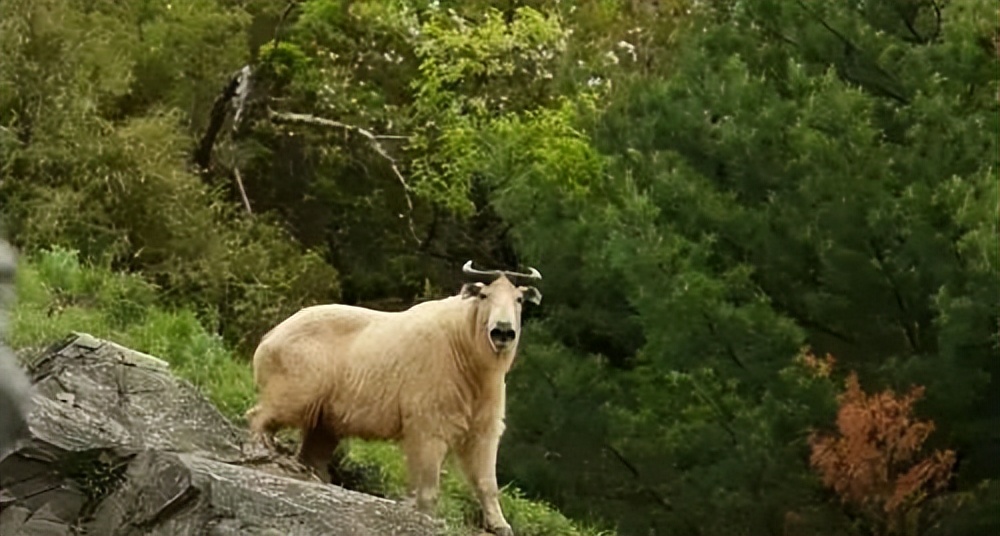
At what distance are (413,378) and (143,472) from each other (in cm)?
91

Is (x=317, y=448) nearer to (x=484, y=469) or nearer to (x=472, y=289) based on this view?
(x=484, y=469)

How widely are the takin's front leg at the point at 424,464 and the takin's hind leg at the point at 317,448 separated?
38 cm

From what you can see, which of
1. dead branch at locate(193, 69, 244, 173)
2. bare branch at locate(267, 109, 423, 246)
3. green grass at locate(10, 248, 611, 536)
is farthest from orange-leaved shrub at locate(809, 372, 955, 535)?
dead branch at locate(193, 69, 244, 173)

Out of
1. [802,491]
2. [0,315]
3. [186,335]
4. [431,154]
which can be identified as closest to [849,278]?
[802,491]

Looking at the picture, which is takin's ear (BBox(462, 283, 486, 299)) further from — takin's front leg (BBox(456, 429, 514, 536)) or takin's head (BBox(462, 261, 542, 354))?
takin's front leg (BBox(456, 429, 514, 536))

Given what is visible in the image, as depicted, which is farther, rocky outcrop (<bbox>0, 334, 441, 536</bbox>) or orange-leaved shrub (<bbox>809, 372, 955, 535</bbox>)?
orange-leaved shrub (<bbox>809, 372, 955, 535</bbox>)

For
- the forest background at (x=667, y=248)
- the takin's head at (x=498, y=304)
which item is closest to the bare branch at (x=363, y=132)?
the forest background at (x=667, y=248)

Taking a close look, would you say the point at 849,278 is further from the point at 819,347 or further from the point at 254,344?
the point at 254,344

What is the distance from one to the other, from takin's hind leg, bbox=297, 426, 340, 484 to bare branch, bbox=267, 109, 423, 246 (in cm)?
537

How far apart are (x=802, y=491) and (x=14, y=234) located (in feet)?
14.5

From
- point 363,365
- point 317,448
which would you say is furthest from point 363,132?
point 363,365

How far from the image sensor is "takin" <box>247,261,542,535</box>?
216 inches

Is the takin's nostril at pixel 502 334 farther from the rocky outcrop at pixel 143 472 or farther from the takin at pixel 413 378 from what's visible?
the rocky outcrop at pixel 143 472

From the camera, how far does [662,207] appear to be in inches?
345
